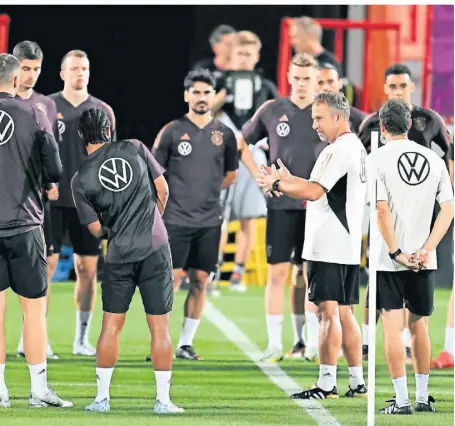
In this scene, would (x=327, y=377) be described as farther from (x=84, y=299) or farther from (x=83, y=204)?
(x=84, y=299)

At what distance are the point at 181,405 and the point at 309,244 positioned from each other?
1.31 metres

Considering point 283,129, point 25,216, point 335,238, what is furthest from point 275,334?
point 25,216

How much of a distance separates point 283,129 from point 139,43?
24.5 feet

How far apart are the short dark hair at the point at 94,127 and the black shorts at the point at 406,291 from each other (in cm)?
193

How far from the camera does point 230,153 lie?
11945 millimetres

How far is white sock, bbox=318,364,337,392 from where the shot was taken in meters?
9.75

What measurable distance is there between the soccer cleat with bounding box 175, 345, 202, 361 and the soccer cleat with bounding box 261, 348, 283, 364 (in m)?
0.51

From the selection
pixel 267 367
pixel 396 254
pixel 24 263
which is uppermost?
pixel 396 254

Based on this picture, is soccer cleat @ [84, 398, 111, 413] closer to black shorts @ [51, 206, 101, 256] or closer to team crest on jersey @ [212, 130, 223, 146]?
black shorts @ [51, 206, 101, 256]

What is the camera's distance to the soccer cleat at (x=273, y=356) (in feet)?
38.2

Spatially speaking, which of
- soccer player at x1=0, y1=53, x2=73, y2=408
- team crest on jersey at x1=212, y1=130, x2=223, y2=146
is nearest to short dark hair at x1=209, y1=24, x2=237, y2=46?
team crest on jersey at x1=212, y1=130, x2=223, y2=146

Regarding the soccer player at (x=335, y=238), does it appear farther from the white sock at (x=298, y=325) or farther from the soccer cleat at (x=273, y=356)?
the white sock at (x=298, y=325)

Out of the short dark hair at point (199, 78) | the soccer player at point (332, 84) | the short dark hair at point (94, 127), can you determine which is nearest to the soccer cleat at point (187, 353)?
the short dark hair at point (199, 78)

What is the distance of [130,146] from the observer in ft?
29.9
